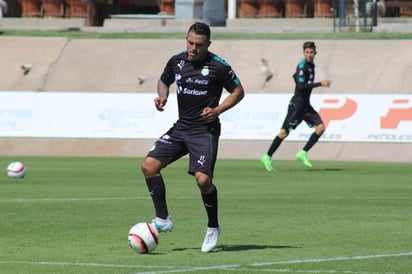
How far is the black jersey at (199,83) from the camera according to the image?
12797mm

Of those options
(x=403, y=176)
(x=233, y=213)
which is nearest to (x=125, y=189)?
(x=233, y=213)

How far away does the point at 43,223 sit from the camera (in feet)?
49.5

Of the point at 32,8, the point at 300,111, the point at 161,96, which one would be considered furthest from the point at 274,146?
the point at 32,8

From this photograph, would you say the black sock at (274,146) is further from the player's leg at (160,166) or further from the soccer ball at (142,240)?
the soccer ball at (142,240)

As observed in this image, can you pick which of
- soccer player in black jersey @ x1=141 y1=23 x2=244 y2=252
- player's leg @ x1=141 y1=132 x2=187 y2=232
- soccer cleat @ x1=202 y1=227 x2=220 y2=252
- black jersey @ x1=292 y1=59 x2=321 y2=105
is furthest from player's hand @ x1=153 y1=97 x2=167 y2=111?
black jersey @ x1=292 y1=59 x2=321 y2=105

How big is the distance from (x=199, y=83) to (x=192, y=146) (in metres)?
0.63

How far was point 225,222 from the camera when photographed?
50.5ft

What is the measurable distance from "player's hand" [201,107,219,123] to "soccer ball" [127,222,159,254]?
1236 millimetres

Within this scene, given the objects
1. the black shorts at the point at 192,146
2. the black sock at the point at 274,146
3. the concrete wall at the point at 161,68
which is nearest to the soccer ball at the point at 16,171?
the black sock at the point at 274,146

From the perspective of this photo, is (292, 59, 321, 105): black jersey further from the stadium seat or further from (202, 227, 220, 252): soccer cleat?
the stadium seat

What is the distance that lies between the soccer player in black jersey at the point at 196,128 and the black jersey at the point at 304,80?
12930 millimetres

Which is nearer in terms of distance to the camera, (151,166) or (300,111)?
(151,166)

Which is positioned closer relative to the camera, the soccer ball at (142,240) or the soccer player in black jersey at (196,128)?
the soccer ball at (142,240)

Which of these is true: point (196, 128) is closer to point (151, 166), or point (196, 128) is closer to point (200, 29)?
point (151, 166)
